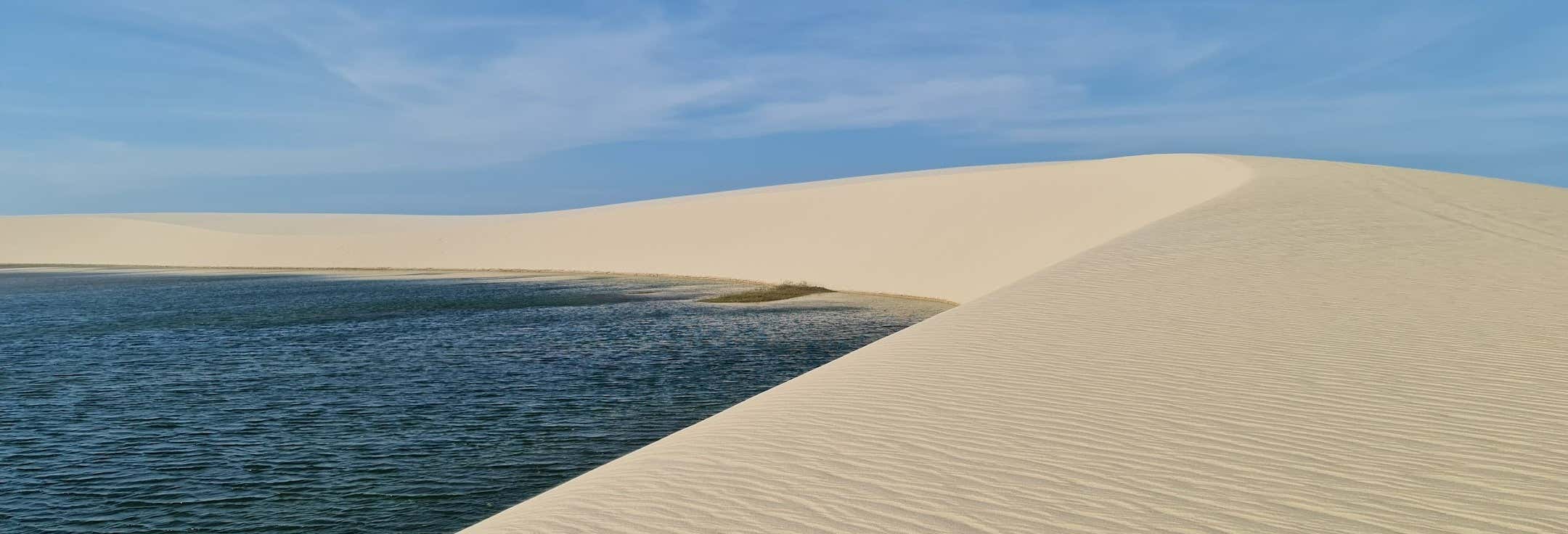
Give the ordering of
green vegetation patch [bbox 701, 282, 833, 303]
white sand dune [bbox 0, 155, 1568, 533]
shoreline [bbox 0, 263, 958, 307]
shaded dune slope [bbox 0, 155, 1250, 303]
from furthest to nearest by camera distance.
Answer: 1. shoreline [bbox 0, 263, 958, 307]
2. shaded dune slope [bbox 0, 155, 1250, 303]
3. green vegetation patch [bbox 701, 282, 833, 303]
4. white sand dune [bbox 0, 155, 1568, 533]

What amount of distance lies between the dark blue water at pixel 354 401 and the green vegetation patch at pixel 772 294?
200cm

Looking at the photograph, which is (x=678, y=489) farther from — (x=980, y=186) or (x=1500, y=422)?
(x=980, y=186)

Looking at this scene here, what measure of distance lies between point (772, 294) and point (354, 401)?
20097mm

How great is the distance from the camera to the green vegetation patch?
3055cm

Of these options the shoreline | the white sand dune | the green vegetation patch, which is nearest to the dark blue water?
the green vegetation patch

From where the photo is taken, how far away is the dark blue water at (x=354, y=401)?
27.7ft

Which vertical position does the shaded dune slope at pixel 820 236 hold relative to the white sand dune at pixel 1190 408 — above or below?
above

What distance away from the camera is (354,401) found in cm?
1292

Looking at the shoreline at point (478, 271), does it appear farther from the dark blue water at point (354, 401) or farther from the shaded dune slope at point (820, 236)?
the dark blue water at point (354, 401)

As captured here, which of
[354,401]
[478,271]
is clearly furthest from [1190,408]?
[478,271]

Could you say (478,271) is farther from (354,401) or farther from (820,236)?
(354,401)

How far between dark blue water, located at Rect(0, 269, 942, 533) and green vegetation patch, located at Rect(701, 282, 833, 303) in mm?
2003

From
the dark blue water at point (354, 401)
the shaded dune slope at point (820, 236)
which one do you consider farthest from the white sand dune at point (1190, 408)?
the shaded dune slope at point (820, 236)

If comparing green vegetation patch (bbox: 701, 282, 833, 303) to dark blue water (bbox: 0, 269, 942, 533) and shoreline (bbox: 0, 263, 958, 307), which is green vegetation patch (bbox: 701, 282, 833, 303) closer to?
shoreline (bbox: 0, 263, 958, 307)
